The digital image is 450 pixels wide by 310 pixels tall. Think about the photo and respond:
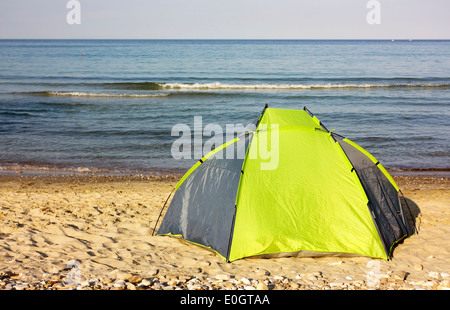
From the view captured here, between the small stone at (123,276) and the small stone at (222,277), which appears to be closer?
the small stone at (123,276)

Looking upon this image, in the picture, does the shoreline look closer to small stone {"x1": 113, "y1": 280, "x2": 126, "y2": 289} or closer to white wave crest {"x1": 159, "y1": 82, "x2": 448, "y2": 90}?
small stone {"x1": 113, "y1": 280, "x2": 126, "y2": 289}

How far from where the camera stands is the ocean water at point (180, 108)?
13.8m

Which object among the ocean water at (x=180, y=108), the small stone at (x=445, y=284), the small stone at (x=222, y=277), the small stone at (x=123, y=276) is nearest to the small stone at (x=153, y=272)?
the small stone at (x=123, y=276)

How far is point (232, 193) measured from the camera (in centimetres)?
650

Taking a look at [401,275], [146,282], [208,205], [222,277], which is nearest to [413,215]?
[401,275]

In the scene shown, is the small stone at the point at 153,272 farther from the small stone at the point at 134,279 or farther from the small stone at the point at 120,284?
the small stone at the point at 120,284

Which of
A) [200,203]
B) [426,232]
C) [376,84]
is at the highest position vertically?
[376,84]

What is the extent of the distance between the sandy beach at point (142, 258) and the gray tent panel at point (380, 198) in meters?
0.27

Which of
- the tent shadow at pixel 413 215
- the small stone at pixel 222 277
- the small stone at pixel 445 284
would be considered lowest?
the tent shadow at pixel 413 215

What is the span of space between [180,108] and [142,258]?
17.0 m

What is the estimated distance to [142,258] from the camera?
6.24 metres
